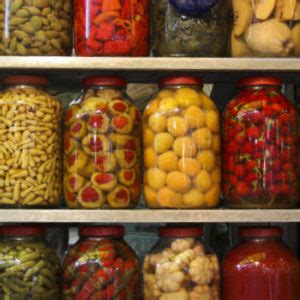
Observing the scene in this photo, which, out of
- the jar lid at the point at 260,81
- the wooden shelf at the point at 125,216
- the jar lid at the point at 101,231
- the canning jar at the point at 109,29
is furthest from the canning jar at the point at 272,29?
the jar lid at the point at 101,231

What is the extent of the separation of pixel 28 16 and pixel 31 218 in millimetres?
395

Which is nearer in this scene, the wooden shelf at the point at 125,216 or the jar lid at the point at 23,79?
the wooden shelf at the point at 125,216

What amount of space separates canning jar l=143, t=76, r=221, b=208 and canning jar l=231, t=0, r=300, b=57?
0.46ft

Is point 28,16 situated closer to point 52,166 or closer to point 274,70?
point 52,166

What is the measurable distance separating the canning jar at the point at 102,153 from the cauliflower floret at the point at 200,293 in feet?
0.67

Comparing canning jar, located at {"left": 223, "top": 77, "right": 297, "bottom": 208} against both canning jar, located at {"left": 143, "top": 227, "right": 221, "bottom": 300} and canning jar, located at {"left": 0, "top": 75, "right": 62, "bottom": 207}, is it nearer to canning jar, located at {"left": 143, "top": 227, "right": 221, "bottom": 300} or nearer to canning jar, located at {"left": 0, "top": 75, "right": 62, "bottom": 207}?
canning jar, located at {"left": 143, "top": 227, "right": 221, "bottom": 300}

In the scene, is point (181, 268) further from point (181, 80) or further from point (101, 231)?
point (181, 80)

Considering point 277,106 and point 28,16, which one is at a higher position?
point 28,16

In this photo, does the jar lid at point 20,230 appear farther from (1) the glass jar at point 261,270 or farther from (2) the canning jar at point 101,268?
(1) the glass jar at point 261,270

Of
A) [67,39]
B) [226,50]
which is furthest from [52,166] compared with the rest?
[226,50]

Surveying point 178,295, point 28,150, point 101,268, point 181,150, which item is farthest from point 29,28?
point 178,295

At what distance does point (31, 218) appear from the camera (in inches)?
42.6

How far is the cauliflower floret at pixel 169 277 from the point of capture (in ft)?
3.65

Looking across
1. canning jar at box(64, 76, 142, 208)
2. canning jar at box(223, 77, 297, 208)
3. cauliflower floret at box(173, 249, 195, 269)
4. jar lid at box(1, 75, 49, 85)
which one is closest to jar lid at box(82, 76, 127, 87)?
canning jar at box(64, 76, 142, 208)
